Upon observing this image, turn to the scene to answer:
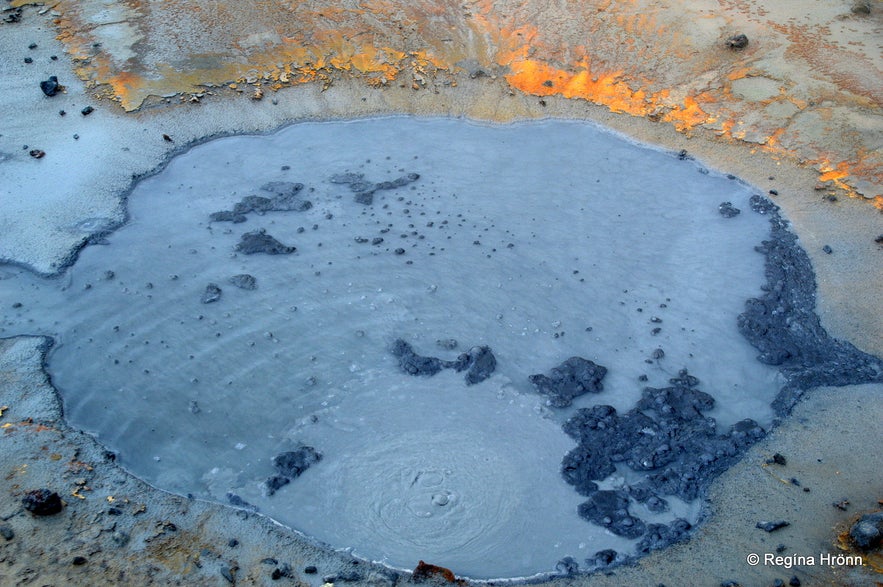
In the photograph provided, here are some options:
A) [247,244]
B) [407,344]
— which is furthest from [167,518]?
[247,244]

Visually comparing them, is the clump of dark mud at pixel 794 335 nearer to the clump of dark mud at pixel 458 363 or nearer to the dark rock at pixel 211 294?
the clump of dark mud at pixel 458 363

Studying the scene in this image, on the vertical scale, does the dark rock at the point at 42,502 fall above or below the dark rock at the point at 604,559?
above

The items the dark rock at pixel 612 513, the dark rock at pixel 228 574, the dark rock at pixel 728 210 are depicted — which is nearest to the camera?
the dark rock at pixel 228 574

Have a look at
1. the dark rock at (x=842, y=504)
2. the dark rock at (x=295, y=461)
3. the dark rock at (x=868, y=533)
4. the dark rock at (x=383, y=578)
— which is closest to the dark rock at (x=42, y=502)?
the dark rock at (x=295, y=461)

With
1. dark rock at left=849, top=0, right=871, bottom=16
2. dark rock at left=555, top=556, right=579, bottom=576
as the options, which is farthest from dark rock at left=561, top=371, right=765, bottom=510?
dark rock at left=849, top=0, right=871, bottom=16

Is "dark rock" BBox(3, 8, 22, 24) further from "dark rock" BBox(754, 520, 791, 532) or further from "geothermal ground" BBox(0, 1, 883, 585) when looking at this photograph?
"dark rock" BBox(754, 520, 791, 532)

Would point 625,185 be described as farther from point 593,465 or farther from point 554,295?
point 593,465
